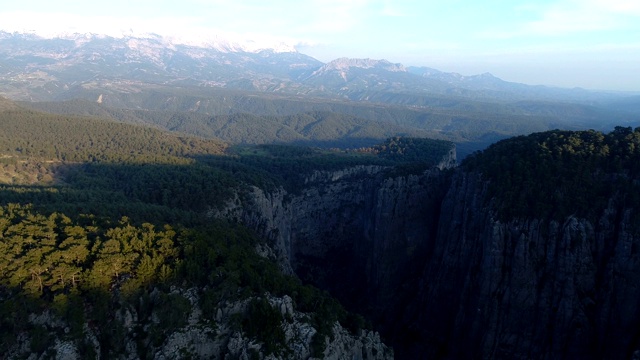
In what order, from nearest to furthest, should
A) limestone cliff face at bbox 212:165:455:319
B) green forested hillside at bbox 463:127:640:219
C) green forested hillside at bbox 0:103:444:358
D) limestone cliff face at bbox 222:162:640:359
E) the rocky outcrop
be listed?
the rocky outcrop, green forested hillside at bbox 0:103:444:358, limestone cliff face at bbox 222:162:640:359, green forested hillside at bbox 463:127:640:219, limestone cliff face at bbox 212:165:455:319

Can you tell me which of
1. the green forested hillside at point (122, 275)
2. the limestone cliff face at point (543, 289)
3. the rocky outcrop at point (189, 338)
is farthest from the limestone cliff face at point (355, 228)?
the rocky outcrop at point (189, 338)

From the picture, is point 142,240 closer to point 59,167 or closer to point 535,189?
point 535,189

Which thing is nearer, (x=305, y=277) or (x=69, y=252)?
(x=69, y=252)

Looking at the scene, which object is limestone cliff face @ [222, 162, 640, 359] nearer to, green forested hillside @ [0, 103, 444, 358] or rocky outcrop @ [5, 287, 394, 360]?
green forested hillside @ [0, 103, 444, 358]

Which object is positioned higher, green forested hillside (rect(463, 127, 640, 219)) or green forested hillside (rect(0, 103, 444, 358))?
green forested hillside (rect(463, 127, 640, 219))

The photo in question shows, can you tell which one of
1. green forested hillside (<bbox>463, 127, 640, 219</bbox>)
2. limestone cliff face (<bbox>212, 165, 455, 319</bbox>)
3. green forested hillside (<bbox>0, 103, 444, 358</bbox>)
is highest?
green forested hillside (<bbox>463, 127, 640, 219</bbox>)

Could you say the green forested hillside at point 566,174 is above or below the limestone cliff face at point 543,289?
above

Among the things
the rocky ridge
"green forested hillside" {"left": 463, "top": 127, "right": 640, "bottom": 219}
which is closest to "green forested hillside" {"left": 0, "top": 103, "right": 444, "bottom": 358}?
the rocky ridge

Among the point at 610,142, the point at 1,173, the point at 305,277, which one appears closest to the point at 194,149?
the point at 1,173

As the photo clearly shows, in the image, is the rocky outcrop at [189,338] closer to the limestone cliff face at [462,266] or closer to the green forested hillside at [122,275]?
the green forested hillside at [122,275]
